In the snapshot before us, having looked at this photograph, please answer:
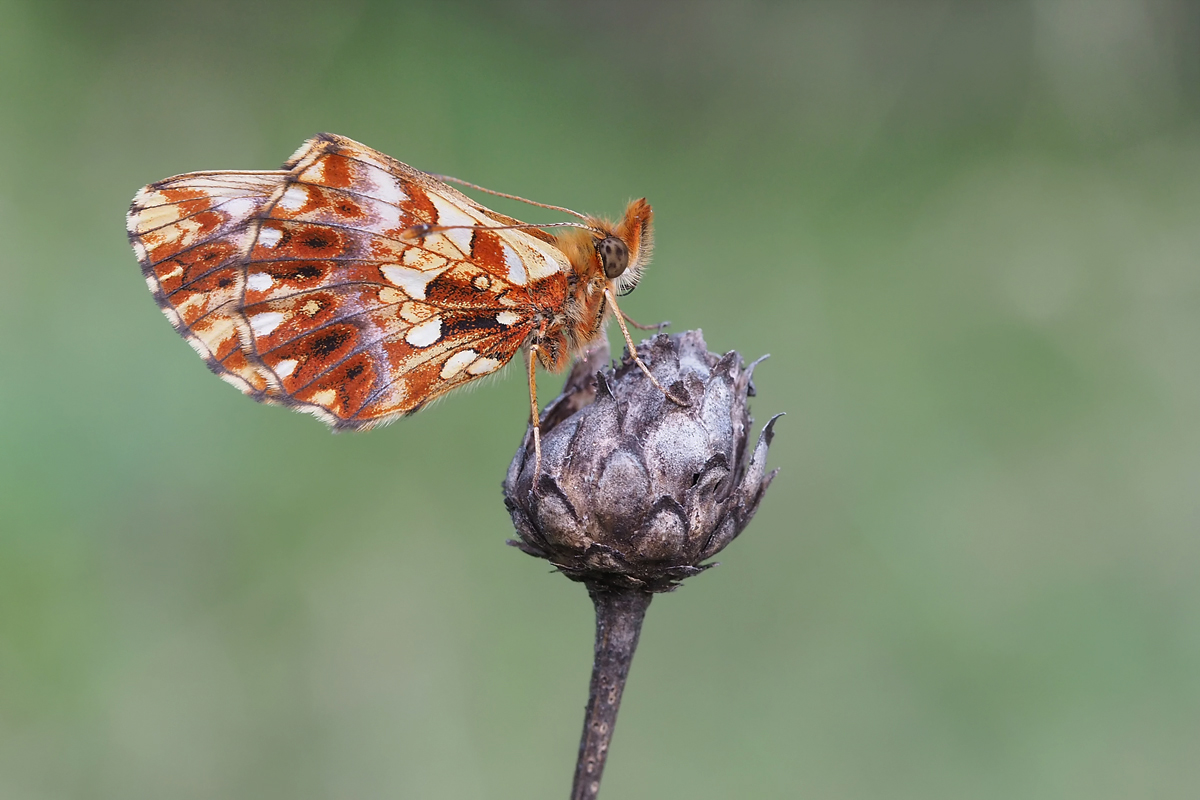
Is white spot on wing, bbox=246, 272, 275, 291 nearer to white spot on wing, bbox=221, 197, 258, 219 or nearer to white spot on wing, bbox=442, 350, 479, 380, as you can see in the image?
white spot on wing, bbox=221, 197, 258, 219

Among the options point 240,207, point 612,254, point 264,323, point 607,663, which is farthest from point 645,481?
point 240,207

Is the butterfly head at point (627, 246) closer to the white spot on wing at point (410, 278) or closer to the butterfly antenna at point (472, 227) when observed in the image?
the butterfly antenna at point (472, 227)

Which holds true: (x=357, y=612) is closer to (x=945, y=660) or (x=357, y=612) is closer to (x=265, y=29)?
(x=945, y=660)

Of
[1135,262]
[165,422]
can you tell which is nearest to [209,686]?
[165,422]

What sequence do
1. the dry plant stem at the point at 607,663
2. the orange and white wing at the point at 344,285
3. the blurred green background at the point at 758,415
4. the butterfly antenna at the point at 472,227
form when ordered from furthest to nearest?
1. the blurred green background at the point at 758,415
2. the orange and white wing at the point at 344,285
3. the butterfly antenna at the point at 472,227
4. the dry plant stem at the point at 607,663

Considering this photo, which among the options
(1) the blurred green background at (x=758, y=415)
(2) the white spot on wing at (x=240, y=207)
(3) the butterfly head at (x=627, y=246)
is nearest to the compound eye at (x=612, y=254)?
(3) the butterfly head at (x=627, y=246)

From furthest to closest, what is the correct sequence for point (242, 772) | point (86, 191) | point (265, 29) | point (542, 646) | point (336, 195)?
point (265, 29)
point (86, 191)
point (542, 646)
point (242, 772)
point (336, 195)
